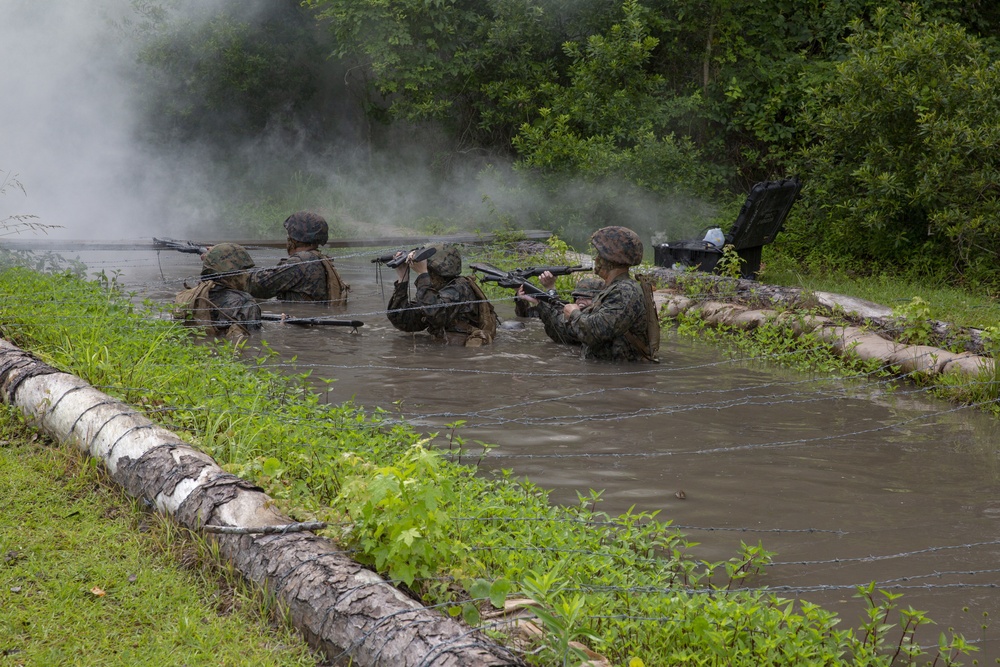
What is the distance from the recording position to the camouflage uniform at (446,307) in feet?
30.5

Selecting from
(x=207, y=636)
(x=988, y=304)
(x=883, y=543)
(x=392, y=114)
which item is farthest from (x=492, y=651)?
(x=392, y=114)

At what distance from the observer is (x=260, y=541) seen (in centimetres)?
397

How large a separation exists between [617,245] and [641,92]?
11780 mm

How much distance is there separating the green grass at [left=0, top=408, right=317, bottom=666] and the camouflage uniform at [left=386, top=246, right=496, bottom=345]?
4.71m

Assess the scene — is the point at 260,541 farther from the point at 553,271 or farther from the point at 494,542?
the point at 553,271

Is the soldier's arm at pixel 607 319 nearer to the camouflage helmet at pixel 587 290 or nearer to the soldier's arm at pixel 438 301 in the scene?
the camouflage helmet at pixel 587 290

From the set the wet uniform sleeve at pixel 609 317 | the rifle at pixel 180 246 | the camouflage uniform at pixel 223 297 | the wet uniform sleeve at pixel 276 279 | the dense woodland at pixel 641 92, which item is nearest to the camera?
the wet uniform sleeve at pixel 609 317

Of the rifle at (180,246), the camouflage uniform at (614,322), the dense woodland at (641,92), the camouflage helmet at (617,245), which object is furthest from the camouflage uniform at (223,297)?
the dense woodland at (641,92)

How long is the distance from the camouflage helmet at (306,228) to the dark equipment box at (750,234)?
4.96m

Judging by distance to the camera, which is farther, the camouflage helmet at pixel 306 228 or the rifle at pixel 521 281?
the camouflage helmet at pixel 306 228

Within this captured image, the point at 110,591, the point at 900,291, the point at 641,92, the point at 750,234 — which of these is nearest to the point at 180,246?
the point at 750,234

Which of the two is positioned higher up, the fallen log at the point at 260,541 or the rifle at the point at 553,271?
the rifle at the point at 553,271

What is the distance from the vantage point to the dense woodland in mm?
12914

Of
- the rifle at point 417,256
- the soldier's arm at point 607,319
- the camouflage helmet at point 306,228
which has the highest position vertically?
the camouflage helmet at point 306,228
